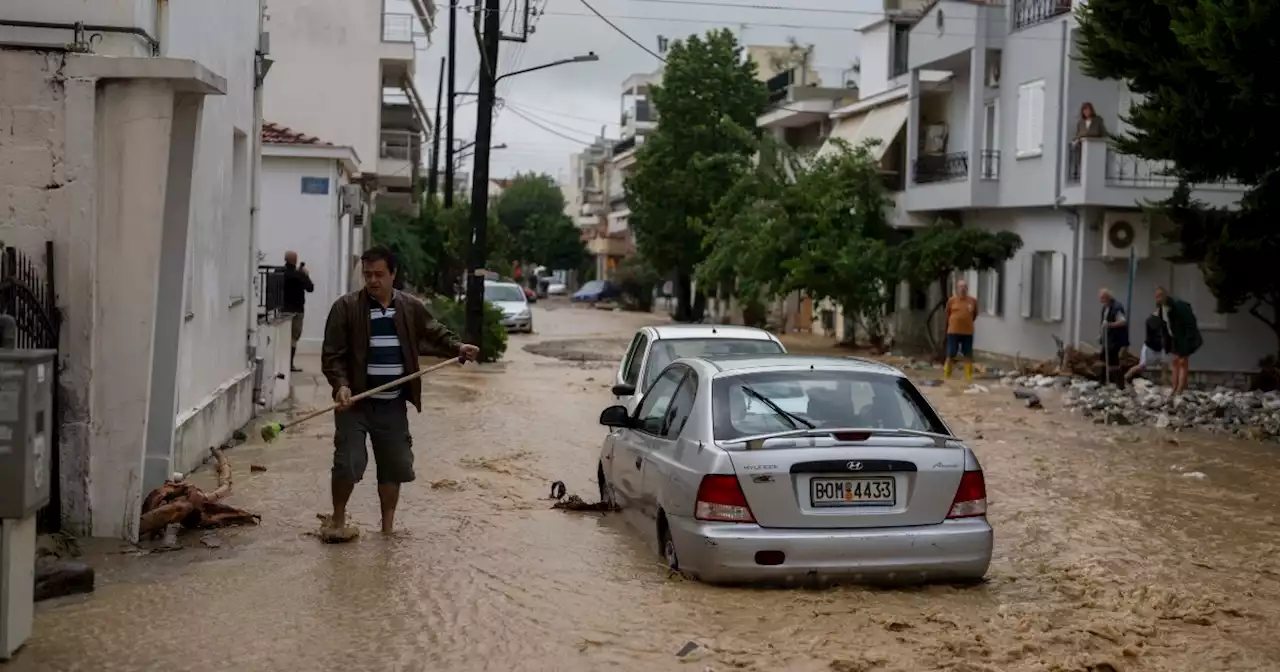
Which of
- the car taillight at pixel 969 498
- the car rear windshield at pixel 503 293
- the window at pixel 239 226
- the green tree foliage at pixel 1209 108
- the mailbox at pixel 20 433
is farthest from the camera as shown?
the car rear windshield at pixel 503 293

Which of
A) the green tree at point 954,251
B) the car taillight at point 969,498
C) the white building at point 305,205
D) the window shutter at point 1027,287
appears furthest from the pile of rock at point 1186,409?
the white building at point 305,205

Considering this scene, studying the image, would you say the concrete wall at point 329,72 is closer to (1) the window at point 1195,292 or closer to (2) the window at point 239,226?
(1) the window at point 1195,292

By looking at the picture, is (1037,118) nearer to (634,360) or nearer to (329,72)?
(329,72)

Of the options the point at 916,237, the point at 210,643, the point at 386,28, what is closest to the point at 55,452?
the point at 210,643

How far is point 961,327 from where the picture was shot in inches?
1073

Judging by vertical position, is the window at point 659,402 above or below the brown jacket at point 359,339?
below

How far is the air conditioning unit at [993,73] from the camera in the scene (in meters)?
32.2

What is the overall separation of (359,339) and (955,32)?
25230 millimetres

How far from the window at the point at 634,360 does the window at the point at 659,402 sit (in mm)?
3303

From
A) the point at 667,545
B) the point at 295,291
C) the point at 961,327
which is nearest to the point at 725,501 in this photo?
the point at 667,545

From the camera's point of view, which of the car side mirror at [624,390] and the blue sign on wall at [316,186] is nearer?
the car side mirror at [624,390]

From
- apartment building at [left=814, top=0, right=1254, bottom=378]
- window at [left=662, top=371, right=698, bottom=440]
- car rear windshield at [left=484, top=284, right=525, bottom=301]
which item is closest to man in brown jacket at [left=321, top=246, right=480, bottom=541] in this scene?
window at [left=662, top=371, right=698, bottom=440]

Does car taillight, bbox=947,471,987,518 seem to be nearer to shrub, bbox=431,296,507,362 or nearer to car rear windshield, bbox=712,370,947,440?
car rear windshield, bbox=712,370,947,440

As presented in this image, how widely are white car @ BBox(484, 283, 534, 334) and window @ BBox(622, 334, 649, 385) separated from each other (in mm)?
27697
